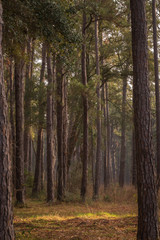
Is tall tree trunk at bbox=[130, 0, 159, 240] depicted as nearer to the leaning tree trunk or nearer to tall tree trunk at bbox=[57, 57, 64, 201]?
the leaning tree trunk

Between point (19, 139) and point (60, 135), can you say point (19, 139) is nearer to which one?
point (19, 139)

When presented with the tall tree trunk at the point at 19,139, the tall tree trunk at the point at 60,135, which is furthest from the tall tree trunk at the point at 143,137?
the tall tree trunk at the point at 60,135

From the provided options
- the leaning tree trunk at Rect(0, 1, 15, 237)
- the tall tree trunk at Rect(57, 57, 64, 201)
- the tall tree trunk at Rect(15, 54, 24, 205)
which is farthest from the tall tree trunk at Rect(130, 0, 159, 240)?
the tall tree trunk at Rect(57, 57, 64, 201)

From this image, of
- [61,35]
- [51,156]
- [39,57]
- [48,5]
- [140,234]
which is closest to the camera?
[140,234]

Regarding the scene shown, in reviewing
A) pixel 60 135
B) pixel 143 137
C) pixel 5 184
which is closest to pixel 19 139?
pixel 60 135

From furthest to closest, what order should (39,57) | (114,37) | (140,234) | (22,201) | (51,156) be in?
(39,57) < (114,37) < (51,156) < (22,201) < (140,234)

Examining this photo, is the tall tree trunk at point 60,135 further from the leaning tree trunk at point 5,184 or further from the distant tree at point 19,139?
the leaning tree trunk at point 5,184

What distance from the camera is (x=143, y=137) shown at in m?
5.61

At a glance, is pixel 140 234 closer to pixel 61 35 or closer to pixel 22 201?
pixel 61 35

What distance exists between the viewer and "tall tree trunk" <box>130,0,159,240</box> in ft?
17.9

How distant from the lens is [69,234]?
665 cm

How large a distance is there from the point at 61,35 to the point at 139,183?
557cm

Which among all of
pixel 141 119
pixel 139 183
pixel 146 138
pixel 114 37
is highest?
pixel 114 37

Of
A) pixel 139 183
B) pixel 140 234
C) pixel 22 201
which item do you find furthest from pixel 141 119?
pixel 22 201
